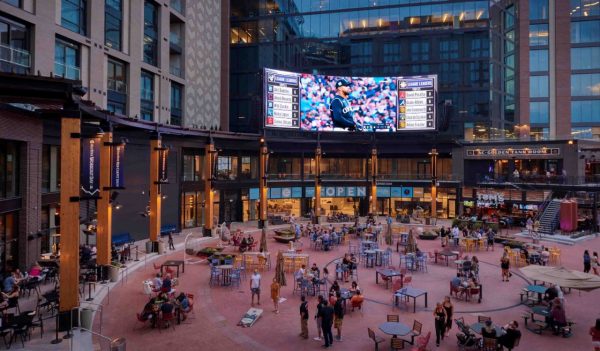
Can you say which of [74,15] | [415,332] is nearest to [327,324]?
[415,332]

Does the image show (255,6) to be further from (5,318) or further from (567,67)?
(5,318)

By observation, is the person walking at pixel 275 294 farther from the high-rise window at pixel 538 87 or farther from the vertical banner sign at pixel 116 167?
the high-rise window at pixel 538 87

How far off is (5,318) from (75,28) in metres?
21.0

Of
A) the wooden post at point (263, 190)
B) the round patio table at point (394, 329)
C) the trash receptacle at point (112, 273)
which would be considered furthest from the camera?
the wooden post at point (263, 190)

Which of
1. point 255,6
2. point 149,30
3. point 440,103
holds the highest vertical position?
point 255,6

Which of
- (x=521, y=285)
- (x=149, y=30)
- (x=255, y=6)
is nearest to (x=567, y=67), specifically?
(x=255, y=6)

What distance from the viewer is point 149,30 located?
37.8 metres

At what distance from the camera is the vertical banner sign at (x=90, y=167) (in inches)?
691

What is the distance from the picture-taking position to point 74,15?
91.9 ft

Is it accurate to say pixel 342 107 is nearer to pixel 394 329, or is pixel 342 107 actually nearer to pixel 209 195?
pixel 209 195

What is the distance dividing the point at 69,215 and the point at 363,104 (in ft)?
121

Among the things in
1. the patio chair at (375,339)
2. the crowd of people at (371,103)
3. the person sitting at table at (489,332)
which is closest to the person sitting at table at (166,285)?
the patio chair at (375,339)

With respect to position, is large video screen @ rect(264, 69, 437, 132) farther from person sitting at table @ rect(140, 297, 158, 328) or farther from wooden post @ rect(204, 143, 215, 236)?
person sitting at table @ rect(140, 297, 158, 328)

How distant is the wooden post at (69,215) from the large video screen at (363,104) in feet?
101
